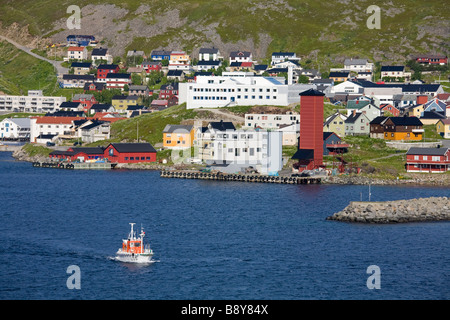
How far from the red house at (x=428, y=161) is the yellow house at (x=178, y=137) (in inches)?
1165

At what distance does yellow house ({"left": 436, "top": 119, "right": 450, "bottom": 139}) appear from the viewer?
11494cm

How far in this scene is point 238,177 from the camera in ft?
319

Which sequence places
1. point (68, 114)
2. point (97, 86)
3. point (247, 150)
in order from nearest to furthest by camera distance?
1. point (247, 150)
2. point (68, 114)
3. point (97, 86)

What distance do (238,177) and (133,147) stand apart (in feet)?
62.8

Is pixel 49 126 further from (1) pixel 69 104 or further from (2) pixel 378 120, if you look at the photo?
(2) pixel 378 120

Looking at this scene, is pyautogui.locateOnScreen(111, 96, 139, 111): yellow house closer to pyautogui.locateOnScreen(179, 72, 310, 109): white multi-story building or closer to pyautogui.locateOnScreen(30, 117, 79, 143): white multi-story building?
pyautogui.locateOnScreen(30, 117, 79, 143): white multi-story building

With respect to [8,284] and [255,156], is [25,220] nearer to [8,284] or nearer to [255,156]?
[8,284]

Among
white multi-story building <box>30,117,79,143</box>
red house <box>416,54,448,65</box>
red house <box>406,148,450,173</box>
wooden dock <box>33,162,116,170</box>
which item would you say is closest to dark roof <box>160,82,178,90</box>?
white multi-story building <box>30,117,79,143</box>

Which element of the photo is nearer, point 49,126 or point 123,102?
point 49,126

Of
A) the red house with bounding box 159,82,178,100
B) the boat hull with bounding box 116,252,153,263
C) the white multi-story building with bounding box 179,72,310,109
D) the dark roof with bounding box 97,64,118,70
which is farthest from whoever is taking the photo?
the dark roof with bounding box 97,64,118,70

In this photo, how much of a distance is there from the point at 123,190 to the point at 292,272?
37514mm

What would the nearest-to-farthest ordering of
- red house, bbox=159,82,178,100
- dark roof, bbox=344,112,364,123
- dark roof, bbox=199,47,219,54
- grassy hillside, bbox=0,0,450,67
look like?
dark roof, bbox=344,112,364,123 < red house, bbox=159,82,178,100 < grassy hillside, bbox=0,0,450,67 < dark roof, bbox=199,47,219,54

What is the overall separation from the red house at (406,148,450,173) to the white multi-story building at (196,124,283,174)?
47.8ft

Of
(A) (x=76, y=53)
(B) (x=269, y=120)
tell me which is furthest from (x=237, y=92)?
(A) (x=76, y=53)
